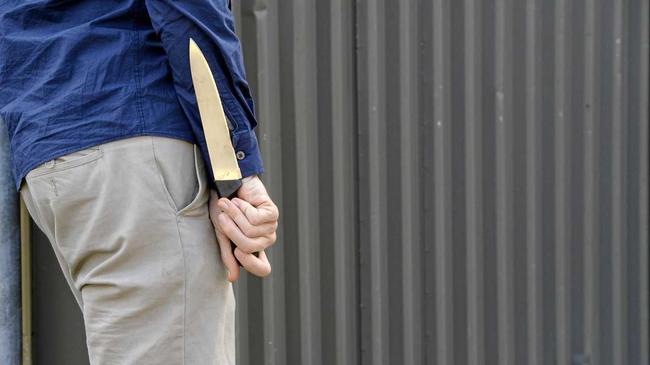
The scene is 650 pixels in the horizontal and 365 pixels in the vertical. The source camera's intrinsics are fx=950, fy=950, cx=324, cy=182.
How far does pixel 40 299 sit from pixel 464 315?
5.91ft

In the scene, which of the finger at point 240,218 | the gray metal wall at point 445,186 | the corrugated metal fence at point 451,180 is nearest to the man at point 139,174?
the finger at point 240,218

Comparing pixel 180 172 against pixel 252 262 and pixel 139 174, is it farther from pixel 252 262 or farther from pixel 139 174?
pixel 252 262

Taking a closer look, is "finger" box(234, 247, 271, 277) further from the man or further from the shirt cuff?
the shirt cuff

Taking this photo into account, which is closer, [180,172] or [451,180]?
[180,172]

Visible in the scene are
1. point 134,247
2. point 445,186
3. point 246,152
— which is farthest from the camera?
point 445,186

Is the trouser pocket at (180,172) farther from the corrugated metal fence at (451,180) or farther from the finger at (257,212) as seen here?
the corrugated metal fence at (451,180)

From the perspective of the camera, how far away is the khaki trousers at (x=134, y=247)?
5.73ft

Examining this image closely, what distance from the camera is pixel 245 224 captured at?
70.2 inches

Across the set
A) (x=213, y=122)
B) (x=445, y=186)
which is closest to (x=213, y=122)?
(x=213, y=122)

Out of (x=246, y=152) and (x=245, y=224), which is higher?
(x=246, y=152)

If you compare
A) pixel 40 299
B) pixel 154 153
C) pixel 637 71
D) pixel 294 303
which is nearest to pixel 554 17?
pixel 637 71

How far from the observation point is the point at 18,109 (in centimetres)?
184

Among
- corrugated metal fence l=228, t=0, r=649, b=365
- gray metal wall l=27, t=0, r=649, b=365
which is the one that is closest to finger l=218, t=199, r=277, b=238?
gray metal wall l=27, t=0, r=649, b=365

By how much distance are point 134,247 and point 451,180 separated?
2307 mm
